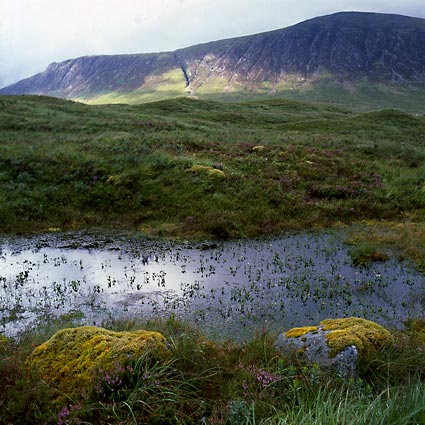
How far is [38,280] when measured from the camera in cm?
1255

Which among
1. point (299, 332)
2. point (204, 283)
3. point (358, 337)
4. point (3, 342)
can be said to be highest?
point (358, 337)

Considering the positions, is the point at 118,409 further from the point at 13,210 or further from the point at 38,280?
the point at 13,210

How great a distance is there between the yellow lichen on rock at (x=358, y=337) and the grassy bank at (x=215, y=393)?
0.71 feet

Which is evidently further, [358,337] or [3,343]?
[3,343]

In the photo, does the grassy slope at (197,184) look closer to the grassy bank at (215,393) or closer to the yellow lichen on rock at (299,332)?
the yellow lichen on rock at (299,332)

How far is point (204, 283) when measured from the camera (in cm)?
1238

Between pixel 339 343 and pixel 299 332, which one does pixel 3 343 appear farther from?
pixel 339 343

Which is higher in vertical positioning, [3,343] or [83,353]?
[83,353]

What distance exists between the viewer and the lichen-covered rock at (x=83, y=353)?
17.4 feet

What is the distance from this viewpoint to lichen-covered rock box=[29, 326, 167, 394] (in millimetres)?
5316

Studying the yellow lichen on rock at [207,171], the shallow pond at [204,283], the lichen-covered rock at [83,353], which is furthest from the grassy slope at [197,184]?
the lichen-covered rock at [83,353]

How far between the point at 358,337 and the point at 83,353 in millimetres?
4612

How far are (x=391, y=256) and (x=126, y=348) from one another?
12262 mm

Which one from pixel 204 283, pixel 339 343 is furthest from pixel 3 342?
pixel 204 283
